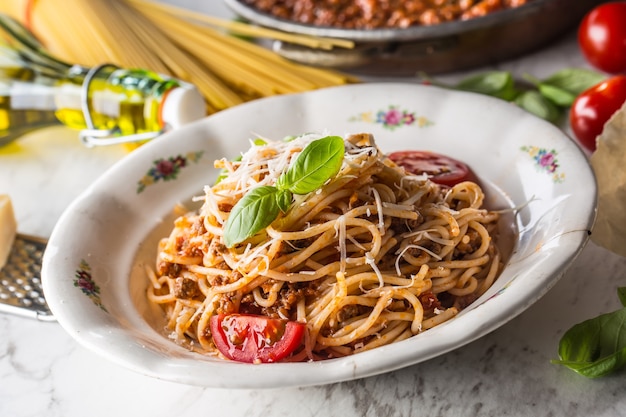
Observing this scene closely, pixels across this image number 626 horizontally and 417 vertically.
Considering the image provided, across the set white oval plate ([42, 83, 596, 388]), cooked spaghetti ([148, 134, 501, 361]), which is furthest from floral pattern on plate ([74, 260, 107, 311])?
cooked spaghetti ([148, 134, 501, 361])

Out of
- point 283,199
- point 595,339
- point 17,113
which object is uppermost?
point 283,199

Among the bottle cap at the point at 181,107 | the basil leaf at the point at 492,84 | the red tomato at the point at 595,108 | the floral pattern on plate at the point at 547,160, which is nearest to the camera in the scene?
the floral pattern on plate at the point at 547,160

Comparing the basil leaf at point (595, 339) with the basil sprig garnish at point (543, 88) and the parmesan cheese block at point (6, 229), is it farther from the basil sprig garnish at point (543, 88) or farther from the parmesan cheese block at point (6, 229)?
the parmesan cheese block at point (6, 229)

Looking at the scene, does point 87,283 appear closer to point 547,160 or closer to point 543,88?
point 547,160

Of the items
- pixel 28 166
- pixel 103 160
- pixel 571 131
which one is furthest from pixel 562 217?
pixel 28 166

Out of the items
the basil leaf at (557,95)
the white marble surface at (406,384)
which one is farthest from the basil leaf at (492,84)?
the white marble surface at (406,384)

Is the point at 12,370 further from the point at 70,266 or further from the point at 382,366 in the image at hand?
the point at 382,366

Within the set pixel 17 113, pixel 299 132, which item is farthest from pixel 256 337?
pixel 17 113

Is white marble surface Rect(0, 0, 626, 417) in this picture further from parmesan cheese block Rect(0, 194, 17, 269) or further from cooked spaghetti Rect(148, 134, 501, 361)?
parmesan cheese block Rect(0, 194, 17, 269)
